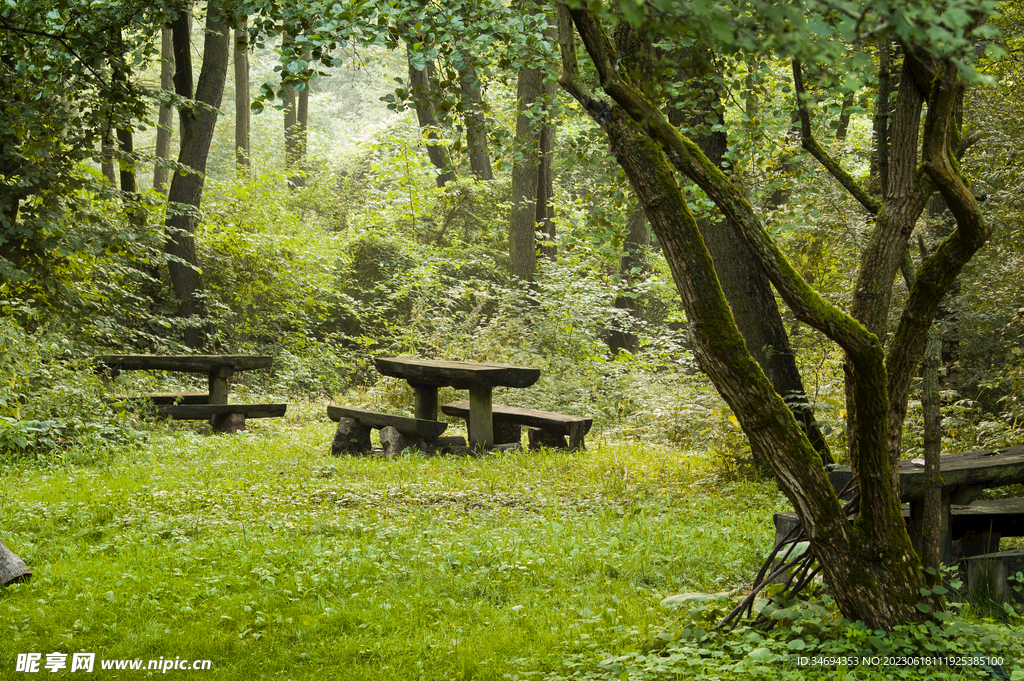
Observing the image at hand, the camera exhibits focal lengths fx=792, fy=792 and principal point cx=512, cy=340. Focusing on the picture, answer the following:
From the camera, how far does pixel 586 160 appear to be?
7121 millimetres

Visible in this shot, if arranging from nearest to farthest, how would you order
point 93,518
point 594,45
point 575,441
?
point 594,45 → point 93,518 → point 575,441

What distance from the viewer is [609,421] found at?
13688 mm

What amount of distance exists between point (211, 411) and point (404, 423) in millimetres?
3319

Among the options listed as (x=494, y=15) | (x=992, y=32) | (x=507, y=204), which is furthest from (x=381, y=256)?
(x=992, y=32)

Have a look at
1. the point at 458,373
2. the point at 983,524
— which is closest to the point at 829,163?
the point at 983,524

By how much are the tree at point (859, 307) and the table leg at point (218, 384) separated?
926 cm

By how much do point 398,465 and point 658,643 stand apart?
210 inches

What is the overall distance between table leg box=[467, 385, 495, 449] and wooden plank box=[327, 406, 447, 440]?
37cm

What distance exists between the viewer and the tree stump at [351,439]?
1002cm

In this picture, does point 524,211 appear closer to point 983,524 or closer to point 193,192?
point 193,192

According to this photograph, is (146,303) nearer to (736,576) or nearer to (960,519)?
(736,576)

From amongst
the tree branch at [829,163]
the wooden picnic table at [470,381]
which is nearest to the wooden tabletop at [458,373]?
the wooden picnic table at [470,381]

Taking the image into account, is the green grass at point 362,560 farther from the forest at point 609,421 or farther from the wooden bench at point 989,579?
the wooden bench at point 989,579

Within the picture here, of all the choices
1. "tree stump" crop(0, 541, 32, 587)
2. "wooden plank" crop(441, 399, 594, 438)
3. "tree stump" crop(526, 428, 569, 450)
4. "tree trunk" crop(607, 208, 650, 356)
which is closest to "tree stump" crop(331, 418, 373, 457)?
"wooden plank" crop(441, 399, 594, 438)
